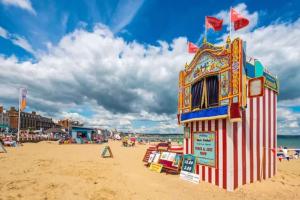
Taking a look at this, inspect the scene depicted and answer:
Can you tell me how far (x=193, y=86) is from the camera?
1012cm

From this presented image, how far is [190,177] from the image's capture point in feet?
28.3

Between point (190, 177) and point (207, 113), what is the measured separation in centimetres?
264

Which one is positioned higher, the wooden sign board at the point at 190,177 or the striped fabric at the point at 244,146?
the striped fabric at the point at 244,146

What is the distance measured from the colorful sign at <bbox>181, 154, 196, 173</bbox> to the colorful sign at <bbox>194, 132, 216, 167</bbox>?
0.20 m

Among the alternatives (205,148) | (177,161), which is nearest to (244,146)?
(205,148)

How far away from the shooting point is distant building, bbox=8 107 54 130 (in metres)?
84.6

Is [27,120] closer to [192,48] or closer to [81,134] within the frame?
[81,134]

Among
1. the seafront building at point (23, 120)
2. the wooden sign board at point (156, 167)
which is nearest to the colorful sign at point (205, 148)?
the wooden sign board at point (156, 167)

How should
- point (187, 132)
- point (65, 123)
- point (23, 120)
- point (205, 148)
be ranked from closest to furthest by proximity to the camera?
point (205, 148) < point (187, 132) < point (23, 120) < point (65, 123)

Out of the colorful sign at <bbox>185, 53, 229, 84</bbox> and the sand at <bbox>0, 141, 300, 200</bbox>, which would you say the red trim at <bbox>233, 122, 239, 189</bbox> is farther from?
the colorful sign at <bbox>185, 53, 229, 84</bbox>

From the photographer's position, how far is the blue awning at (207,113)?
25.1 ft

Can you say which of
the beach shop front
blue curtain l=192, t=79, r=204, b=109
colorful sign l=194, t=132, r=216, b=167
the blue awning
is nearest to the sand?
colorful sign l=194, t=132, r=216, b=167

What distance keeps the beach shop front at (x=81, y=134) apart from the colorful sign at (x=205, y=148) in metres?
31.7

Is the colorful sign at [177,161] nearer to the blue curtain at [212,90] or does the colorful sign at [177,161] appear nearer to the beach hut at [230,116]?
the beach hut at [230,116]
